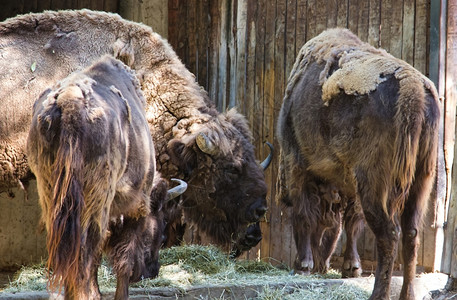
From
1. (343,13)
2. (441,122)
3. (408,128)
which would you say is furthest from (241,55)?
(408,128)

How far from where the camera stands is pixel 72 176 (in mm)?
3852

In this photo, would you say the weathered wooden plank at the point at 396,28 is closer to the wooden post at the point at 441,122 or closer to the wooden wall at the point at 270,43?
the wooden wall at the point at 270,43

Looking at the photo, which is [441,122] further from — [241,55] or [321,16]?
[241,55]

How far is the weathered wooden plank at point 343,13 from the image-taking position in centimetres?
732

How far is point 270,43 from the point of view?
26.3 ft

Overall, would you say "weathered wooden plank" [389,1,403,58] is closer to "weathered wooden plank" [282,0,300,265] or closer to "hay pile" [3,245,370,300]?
"weathered wooden plank" [282,0,300,265]

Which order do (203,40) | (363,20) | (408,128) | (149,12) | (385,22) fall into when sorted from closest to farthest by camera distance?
(408,128)
(385,22)
(363,20)
(203,40)
(149,12)

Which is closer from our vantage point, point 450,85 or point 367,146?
point 367,146

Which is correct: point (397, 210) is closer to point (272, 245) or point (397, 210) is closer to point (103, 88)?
point (103, 88)

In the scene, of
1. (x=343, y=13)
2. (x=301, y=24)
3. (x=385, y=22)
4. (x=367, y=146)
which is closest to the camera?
(x=367, y=146)

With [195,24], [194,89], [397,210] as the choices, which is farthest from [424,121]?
[195,24]

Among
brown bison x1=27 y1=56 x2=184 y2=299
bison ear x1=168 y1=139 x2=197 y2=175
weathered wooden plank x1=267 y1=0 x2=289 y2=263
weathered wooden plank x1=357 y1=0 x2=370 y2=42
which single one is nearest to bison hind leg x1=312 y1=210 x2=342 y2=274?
weathered wooden plank x1=267 y1=0 x2=289 y2=263

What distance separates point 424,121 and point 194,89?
9.68 ft

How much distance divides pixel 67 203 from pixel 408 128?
252 centimetres
